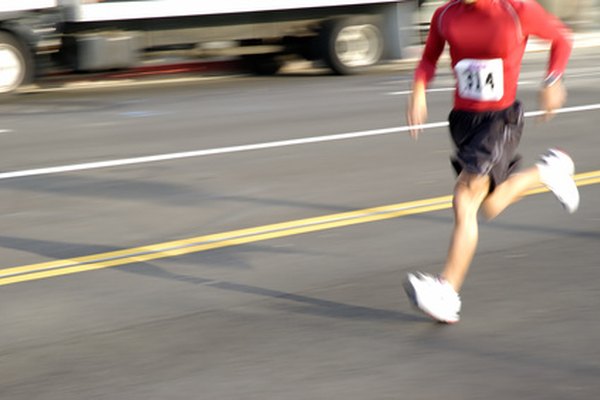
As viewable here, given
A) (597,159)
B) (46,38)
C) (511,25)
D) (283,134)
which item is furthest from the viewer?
(46,38)

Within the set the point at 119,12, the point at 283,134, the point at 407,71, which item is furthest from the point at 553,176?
the point at 407,71

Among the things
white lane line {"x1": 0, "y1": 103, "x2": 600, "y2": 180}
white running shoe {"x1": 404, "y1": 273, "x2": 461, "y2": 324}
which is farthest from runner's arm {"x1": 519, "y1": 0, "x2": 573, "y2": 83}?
white lane line {"x1": 0, "y1": 103, "x2": 600, "y2": 180}

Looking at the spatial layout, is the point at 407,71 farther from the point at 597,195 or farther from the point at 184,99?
the point at 597,195

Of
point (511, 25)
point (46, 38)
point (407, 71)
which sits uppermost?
point (511, 25)

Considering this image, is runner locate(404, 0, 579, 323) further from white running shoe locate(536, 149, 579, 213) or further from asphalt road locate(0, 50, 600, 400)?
white running shoe locate(536, 149, 579, 213)

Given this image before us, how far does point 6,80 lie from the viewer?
1630cm

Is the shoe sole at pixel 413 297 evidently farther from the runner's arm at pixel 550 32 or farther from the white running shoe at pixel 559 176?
the runner's arm at pixel 550 32

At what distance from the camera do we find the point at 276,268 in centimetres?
688

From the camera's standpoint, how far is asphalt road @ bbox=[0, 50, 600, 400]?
16.8 feet

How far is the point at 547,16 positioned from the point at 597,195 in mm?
3071

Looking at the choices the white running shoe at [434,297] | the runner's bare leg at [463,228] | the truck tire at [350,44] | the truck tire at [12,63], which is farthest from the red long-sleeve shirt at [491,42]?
the truck tire at [350,44]

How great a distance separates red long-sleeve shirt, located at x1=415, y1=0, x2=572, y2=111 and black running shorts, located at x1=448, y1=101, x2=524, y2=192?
0.16 feet

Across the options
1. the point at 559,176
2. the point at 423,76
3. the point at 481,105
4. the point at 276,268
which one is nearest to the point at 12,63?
the point at 276,268

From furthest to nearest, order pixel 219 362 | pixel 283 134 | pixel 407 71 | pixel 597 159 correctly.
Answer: pixel 407 71, pixel 283 134, pixel 597 159, pixel 219 362
